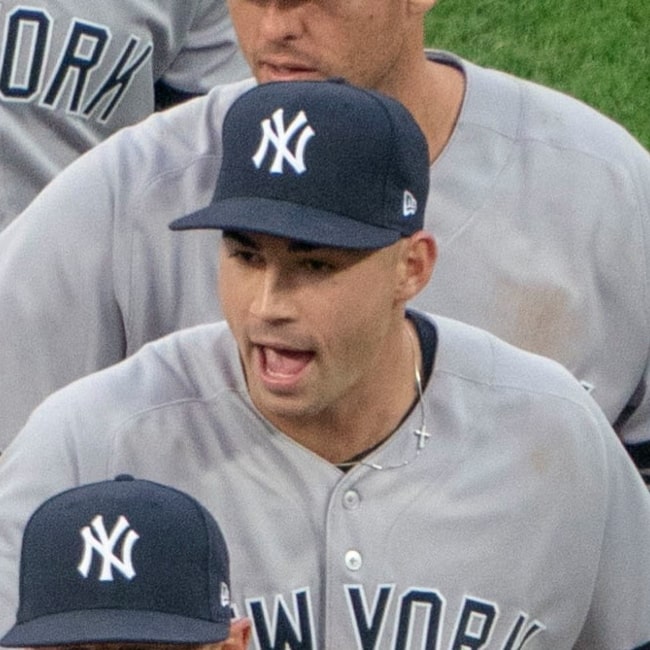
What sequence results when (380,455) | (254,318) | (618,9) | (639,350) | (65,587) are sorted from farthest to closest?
(618,9)
(639,350)
(380,455)
(254,318)
(65,587)

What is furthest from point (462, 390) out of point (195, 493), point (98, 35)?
point (98, 35)

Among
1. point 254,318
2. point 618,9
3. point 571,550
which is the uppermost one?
point 254,318

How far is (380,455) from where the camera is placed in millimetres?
3971

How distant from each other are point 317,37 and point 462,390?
2.02 feet

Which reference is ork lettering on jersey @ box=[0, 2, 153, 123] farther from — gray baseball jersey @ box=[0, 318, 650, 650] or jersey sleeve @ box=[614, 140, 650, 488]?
gray baseball jersey @ box=[0, 318, 650, 650]

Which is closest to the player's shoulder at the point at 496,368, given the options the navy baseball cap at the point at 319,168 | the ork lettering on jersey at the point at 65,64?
the navy baseball cap at the point at 319,168

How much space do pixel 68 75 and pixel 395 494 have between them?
1551 millimetres

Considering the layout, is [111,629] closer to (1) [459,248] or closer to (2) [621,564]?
(2) [621,564]

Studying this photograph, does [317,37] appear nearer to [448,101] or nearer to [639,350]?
[448,101]

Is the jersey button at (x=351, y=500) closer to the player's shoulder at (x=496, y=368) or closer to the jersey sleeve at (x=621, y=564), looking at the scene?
the player's shoulder at (x=496, y=368)

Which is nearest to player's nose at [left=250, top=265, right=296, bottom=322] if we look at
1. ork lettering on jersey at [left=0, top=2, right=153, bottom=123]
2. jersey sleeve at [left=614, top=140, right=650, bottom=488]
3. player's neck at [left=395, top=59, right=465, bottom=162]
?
player's neck at [left=395, top=59, right=465, bottom=162]

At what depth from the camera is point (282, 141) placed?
12.4 feet

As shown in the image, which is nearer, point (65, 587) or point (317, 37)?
point (65, 587)

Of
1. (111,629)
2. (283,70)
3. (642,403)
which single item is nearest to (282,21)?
(283,70)
